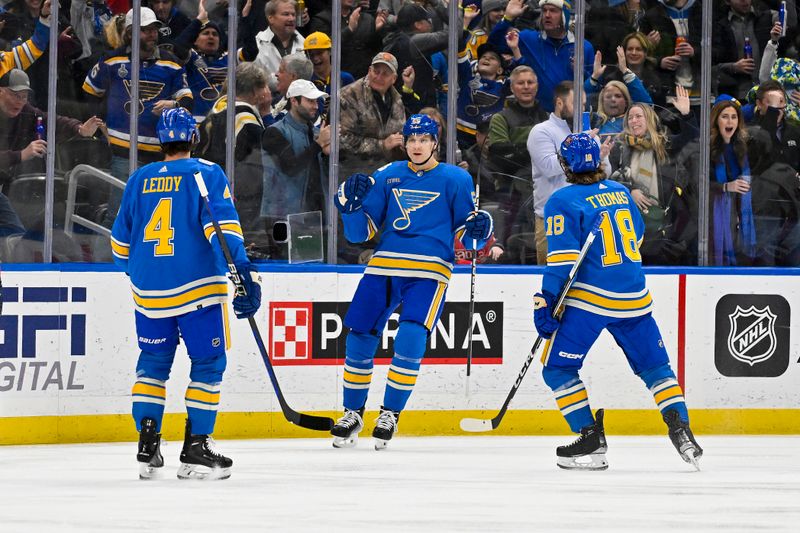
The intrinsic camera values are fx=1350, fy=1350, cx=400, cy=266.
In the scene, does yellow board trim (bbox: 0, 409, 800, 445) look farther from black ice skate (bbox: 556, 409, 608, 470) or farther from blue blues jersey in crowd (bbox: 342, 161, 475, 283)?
black ice skate (bbox: 556, 409, 608, 470)

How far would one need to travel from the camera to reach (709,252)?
7.16m

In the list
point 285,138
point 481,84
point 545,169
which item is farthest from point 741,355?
point 285,138

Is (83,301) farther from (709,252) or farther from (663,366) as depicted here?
(709,252)

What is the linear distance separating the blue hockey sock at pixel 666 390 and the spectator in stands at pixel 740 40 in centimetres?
267

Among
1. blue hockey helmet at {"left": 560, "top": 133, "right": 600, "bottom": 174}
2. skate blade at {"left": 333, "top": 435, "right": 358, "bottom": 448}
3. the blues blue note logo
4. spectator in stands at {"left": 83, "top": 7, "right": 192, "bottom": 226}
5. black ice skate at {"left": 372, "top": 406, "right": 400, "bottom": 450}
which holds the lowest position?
skate blade at {"left": 333, "top": 435, "right": 358, "bottom": 448}

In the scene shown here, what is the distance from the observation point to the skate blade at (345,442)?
5.77m

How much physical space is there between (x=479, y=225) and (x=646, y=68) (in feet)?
6.81

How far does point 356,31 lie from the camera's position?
6.88 metres

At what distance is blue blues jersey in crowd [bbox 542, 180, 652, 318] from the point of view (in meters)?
4.96

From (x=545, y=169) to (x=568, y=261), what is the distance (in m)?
2.15

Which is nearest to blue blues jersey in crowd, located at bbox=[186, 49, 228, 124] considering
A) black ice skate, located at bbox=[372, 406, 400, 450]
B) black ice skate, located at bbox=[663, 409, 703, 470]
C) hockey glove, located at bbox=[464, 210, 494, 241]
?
hockey glove, located at bbox=[464, 210, 494, 241]

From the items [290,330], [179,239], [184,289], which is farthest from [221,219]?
[290,330]

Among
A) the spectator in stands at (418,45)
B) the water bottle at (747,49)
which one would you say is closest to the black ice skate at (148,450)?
the spectator in stands at (418,45)

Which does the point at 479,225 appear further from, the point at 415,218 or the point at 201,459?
the point at 201,459
